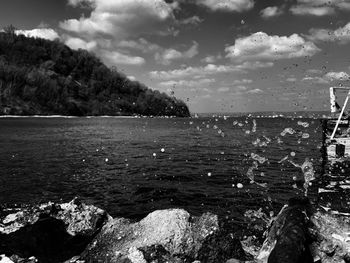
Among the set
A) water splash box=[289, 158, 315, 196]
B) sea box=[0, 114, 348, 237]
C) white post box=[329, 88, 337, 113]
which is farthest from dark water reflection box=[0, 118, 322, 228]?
white post box=[329, 88, 337, 113]

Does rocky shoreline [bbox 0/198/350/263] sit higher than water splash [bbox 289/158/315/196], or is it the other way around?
rocky shoreline [bbox 0/198/350/263]

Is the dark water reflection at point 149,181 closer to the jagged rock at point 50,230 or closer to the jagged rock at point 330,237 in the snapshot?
the jagged rock at point 50,230

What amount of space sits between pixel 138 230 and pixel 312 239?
4.76 metres

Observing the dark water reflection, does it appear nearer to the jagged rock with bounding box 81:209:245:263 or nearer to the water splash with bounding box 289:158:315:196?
the water splash with bounding box 289:158:315:196

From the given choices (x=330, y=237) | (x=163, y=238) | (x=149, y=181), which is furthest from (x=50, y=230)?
(x=149, y=181)

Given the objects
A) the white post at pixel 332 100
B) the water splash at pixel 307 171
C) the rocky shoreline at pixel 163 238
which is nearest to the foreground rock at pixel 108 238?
the rocky shoreline at pixel 163 238

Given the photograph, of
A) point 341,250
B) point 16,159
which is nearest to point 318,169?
point 341,250

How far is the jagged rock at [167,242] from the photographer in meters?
9.05

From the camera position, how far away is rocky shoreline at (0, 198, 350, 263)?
853 centimetres

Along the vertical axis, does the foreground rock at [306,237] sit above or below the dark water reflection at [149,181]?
above

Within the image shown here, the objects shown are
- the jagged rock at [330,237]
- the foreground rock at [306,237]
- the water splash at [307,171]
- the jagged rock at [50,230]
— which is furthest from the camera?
the water splash at [307,171]

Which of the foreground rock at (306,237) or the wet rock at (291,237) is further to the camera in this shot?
the foreground rock at (306,237)

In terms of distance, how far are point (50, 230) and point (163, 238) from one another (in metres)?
3.84

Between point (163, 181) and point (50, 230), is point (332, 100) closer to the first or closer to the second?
point (163, 181)
